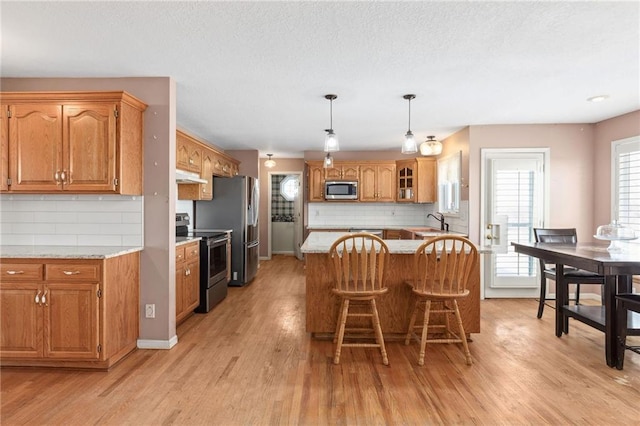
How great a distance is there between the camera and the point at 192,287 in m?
A: 4.07

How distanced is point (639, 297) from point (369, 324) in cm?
202

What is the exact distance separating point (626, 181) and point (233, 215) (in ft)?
16.5

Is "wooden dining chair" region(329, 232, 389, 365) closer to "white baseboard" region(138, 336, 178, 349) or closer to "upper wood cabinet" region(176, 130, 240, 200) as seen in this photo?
"white baseboard" region(138, 336, 178, 349)

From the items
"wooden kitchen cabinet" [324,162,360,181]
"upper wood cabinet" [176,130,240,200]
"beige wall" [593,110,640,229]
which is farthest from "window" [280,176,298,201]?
"beige wall" [593,110,640,229]

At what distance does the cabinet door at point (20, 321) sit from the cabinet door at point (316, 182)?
4754 millimetres

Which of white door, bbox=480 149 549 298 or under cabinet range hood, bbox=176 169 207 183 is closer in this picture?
under cabinet range hood, bbox=176 169 207 183

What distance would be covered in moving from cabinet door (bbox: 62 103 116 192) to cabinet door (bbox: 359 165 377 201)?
460 centimetres

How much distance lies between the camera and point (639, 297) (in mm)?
2777

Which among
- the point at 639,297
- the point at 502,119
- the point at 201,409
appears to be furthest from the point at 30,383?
the point at 502,119

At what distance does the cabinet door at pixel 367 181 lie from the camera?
691cm

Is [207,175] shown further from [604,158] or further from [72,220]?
[604,158]

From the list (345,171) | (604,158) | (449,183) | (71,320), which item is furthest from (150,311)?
(604,158)

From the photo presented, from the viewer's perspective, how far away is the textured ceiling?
221cm

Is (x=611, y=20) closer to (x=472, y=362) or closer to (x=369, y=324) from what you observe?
(x=472, y=362)
